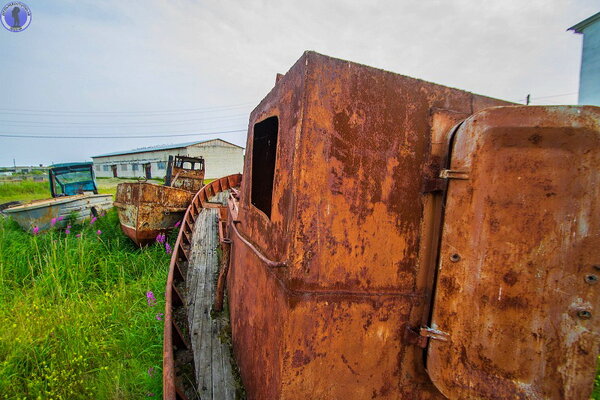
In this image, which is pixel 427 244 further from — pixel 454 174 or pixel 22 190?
pixel 22 190

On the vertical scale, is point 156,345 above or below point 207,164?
below

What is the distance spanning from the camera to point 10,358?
3.12 meters

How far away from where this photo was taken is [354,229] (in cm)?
132

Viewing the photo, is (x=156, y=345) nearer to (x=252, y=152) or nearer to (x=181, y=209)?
(x=252, y=152)

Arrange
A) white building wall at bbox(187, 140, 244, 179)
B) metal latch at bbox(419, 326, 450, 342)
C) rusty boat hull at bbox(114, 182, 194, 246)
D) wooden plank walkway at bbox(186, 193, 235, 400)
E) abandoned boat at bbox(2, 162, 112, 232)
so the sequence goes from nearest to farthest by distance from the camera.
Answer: metal latch at bbox(419, 326, 450, 342) < wooden plank walkway at bbox(186, 193, 235, 400) < rusty boat hull at bbox(114, 182, 194, 246) < abandoned boat at bbox(2, 162, 112, 232) < white building wall at bbox(187, 140, 244, 179)

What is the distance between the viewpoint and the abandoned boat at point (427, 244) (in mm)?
1145

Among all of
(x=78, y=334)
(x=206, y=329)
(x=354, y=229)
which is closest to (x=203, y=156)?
(x=78, y=334)

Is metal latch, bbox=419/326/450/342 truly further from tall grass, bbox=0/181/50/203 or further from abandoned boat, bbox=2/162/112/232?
tall grass, bbox=0/181/50/203

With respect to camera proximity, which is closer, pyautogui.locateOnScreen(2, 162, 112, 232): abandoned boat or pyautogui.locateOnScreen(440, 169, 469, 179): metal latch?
pyautogui.locateOnScreen(440, 169, 469, 179): metal latch

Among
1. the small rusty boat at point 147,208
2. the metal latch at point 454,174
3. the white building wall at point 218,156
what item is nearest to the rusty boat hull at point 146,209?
the small rusty boat at point 147,208

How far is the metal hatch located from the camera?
1118 mm

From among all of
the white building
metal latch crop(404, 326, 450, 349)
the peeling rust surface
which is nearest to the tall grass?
the white building

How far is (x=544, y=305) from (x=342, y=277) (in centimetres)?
91

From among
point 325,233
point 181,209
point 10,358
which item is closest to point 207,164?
point 181,209
